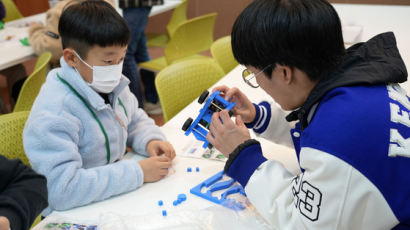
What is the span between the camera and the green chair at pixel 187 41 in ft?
10.00

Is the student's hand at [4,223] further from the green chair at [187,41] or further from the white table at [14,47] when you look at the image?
the green chair at [187,41]

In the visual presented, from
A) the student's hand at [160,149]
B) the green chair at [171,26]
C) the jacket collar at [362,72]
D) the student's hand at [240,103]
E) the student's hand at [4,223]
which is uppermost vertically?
the jacket collar at [362,72]

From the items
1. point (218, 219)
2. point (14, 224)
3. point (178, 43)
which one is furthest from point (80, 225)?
point (178, 43)

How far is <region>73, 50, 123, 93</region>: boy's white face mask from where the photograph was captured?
1.32m

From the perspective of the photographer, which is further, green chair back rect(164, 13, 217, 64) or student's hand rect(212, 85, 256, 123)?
green chair back rect(164, 13, 217, 64)

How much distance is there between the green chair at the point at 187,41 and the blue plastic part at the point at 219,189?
1.95m

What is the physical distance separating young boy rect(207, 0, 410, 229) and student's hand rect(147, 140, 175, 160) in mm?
392

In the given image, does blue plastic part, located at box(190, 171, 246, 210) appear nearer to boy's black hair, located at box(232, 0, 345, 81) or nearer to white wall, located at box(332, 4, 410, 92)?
boy's black hair, located at box(232, 0, 345, 81)

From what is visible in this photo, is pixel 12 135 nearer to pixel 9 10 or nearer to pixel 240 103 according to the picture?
pixel 240 103

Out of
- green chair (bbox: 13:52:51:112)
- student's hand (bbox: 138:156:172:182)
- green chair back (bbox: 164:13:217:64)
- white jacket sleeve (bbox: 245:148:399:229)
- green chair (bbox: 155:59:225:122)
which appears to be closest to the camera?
white jacket sleeve (bbox: 245:148:399:229)

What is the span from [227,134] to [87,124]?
1.67 ft

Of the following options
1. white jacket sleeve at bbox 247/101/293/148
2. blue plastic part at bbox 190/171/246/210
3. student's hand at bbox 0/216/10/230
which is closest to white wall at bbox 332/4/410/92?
white jacket sleeve at bbox 247/101/293/148

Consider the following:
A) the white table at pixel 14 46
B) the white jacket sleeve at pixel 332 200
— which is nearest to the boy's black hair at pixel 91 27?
the white jacket sleeve at pixel 332 200

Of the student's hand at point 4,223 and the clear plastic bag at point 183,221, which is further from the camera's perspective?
the clear plastic bag at point 183,221
